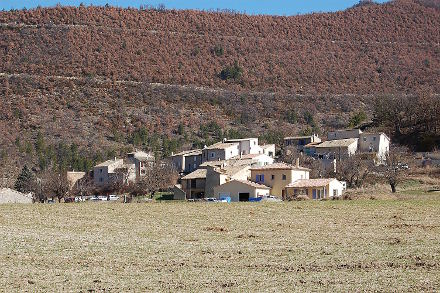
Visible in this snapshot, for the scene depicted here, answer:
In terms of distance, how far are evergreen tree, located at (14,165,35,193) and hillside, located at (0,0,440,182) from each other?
390 inches

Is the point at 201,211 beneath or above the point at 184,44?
beneath

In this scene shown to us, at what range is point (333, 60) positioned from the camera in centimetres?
18962

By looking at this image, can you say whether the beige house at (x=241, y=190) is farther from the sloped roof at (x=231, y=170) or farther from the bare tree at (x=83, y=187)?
the bare tree at (x=83, y=187)

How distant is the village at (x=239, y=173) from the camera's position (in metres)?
69.8

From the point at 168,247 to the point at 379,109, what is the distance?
3138 inches

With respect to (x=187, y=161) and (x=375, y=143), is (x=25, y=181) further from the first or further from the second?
(x=375, y=143)

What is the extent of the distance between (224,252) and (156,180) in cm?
5739

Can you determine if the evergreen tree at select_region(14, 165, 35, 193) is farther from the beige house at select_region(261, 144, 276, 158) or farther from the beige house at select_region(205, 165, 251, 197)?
the beige house at select_region(261, 144, 276, 158)

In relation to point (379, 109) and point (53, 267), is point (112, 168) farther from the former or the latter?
point (53, 267)

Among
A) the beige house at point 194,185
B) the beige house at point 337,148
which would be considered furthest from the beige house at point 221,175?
the beige house at point 337,148

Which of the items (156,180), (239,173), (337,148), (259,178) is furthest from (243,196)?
(337,148)

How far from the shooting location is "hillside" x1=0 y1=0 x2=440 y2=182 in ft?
402

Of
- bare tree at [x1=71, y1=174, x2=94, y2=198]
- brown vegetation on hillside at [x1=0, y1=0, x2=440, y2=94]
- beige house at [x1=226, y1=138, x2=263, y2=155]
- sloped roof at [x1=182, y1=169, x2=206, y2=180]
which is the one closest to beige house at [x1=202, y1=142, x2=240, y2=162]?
beige house at [x1=226, y1=138, x2=263, y2=155]

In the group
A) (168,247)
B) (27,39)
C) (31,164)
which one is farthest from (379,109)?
(27,39)
